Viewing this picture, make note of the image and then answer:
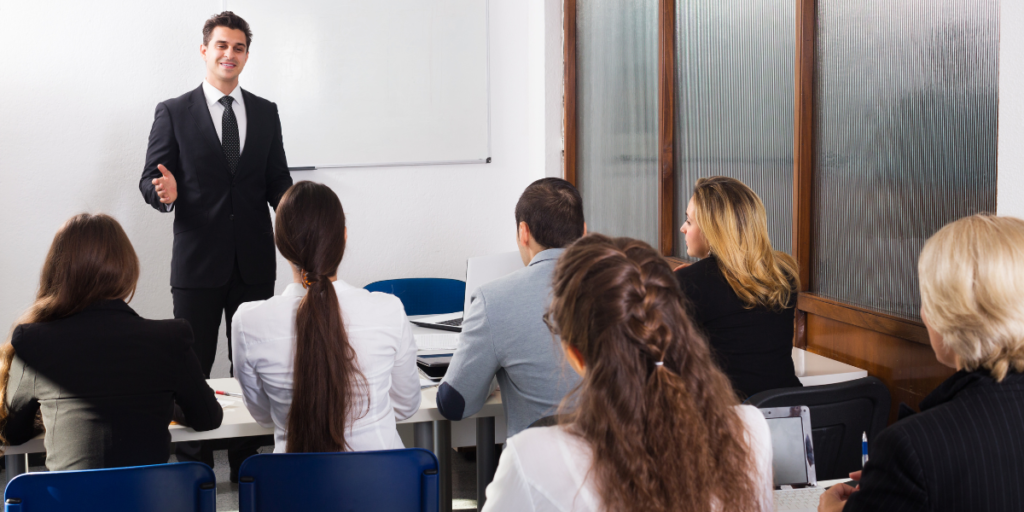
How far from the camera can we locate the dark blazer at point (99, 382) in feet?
5.54

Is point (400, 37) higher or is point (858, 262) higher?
point (400, 37)

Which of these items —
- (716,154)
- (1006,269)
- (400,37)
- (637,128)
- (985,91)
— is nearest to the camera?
(1006,269)

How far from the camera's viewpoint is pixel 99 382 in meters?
1.70

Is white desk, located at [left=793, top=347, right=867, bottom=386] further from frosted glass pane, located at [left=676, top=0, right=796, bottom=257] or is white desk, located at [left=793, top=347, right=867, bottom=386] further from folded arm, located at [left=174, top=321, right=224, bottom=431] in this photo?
folded arm, located at [left=174, top=321, right=224, bottom=431]

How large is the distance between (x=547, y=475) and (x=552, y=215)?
119 centimetres

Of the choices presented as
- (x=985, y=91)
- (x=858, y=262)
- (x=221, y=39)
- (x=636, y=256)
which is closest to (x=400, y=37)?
(x=221, y=39)

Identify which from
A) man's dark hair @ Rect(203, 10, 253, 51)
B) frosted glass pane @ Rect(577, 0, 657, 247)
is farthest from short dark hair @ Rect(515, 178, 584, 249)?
man's dark hair @ Rect(203, 10, 253, 51)

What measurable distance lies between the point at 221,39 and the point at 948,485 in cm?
321

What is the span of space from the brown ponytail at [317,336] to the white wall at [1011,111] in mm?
1486

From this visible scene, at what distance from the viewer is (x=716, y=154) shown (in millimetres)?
3254

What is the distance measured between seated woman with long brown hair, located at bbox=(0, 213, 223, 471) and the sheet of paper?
98 centimetres

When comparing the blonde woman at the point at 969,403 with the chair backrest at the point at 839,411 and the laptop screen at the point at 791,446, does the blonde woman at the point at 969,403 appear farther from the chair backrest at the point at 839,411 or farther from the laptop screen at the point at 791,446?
the chair backrest at the point at 839,411

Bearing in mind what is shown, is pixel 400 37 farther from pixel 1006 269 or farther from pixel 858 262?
pixel 1006 269

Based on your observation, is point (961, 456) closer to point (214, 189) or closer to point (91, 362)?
point (91, 362)
